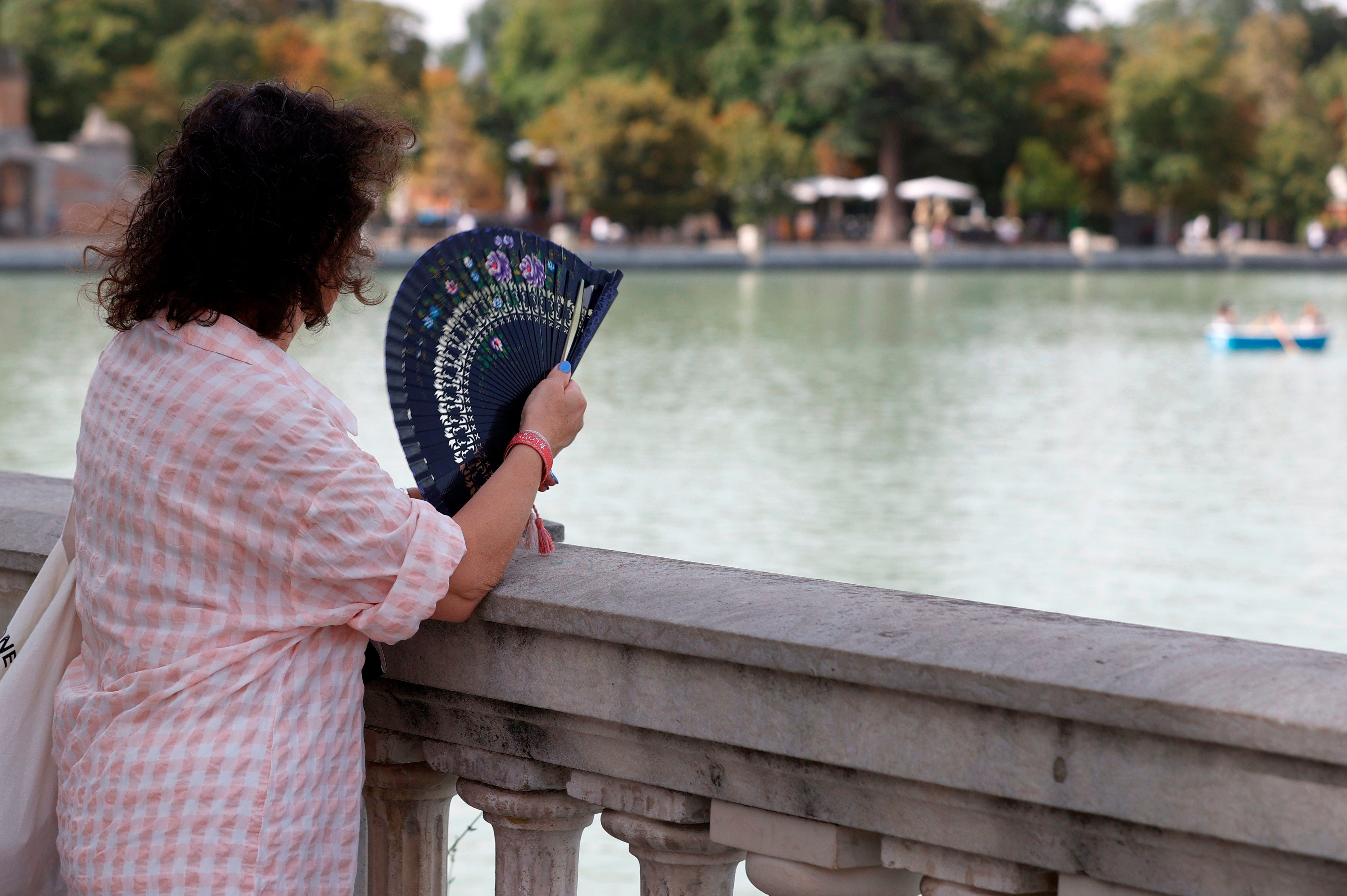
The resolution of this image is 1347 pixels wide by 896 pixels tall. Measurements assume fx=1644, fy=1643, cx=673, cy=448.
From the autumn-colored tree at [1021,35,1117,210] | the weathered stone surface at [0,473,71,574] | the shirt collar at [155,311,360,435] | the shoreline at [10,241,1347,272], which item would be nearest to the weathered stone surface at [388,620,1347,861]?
the shirt collar at [155,311,360,435]

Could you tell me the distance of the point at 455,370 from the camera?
205 cm

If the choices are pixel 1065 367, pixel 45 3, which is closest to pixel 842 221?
pixel 45 3

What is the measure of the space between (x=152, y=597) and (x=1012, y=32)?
68768 mm

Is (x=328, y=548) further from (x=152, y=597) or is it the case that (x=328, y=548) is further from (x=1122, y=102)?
(x=1122, y=102)

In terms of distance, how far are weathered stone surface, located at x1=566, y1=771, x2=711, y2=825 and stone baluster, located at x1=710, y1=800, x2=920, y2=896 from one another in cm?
3

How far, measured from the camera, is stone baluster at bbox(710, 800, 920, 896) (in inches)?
71.9

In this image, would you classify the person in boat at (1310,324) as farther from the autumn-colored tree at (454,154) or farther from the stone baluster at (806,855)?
the autumn-colored tree at (454,154)

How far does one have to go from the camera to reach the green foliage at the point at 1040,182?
2216 inches

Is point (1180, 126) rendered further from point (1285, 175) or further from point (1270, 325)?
point (1270, 325)

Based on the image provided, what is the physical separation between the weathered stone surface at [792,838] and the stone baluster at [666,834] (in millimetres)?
29

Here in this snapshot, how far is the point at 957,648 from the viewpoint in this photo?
169 cm

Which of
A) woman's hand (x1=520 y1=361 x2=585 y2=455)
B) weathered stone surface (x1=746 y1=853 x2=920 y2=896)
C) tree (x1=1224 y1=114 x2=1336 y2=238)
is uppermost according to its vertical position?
tree (x1=1224 y1=114 x2=1336 y2=238)

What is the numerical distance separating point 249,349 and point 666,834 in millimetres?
745

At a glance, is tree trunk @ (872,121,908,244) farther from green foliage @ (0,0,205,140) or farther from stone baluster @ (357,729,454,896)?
stone baluster @ (357,729,454,896)
